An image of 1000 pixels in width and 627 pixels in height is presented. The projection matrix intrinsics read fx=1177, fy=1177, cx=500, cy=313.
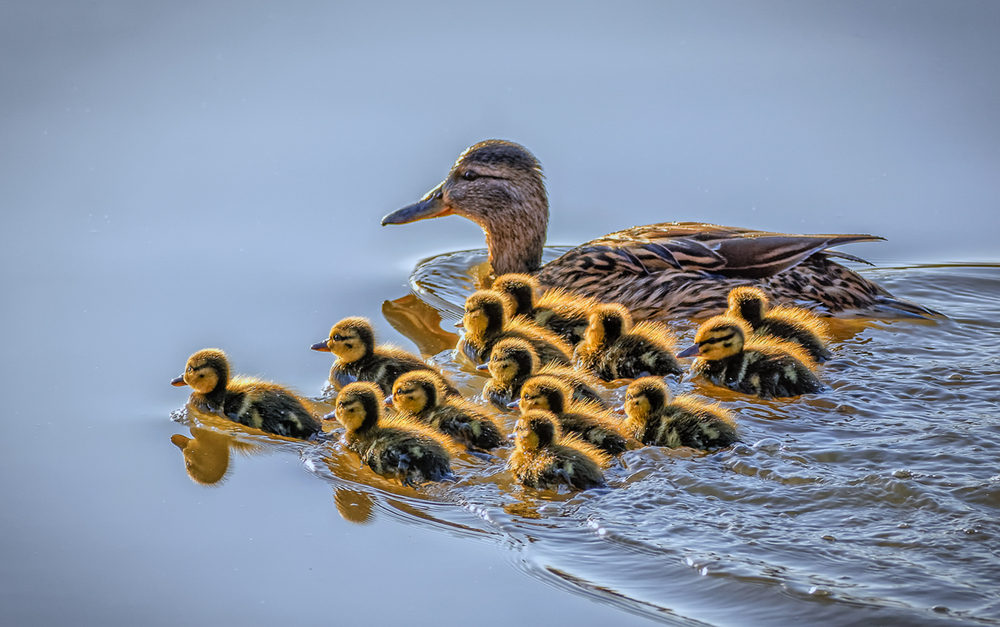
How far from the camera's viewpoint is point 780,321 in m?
4.89

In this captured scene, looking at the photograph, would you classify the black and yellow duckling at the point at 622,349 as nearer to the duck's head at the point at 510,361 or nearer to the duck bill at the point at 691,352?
the duck bill at the point at 691,352

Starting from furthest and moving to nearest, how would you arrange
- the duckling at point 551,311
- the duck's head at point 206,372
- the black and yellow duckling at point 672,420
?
the duckling at point 551,311 → the duck's head at point 206,372 → the black and yellow duckling at point 672,420

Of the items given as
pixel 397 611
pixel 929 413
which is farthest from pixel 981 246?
pixel 397 611

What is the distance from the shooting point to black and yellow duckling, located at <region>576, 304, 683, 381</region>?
Result: 15.6 feet

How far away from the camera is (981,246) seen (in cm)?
590

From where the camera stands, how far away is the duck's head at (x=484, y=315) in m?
4.89

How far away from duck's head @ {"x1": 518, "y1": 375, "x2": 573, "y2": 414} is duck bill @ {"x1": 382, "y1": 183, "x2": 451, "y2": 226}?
Answer: 196cm

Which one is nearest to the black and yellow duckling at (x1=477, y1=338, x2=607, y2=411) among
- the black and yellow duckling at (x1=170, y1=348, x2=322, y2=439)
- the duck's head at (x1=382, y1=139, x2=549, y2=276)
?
the black and yellow duckling at (x1=170, y1=348, x2=322, y2=439)

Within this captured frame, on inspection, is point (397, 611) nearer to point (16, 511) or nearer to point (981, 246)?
point (16, 511)

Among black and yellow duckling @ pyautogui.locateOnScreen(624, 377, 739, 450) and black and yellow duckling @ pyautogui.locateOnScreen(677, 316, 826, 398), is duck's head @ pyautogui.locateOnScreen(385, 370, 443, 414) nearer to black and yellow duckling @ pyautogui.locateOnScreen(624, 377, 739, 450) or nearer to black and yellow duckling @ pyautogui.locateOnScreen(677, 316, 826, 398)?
black and yellow duckling @ pyautogui.locateOnScreen(624, 377, 739, 450)

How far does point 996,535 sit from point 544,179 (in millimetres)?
3106

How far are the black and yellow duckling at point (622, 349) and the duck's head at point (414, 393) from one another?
33.3 inches

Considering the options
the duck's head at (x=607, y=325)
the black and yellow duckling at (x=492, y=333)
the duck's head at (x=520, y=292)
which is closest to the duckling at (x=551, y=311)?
the duck's head at (x=520, y=292)

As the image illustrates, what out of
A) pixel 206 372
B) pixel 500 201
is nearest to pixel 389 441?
pixel 206 372
